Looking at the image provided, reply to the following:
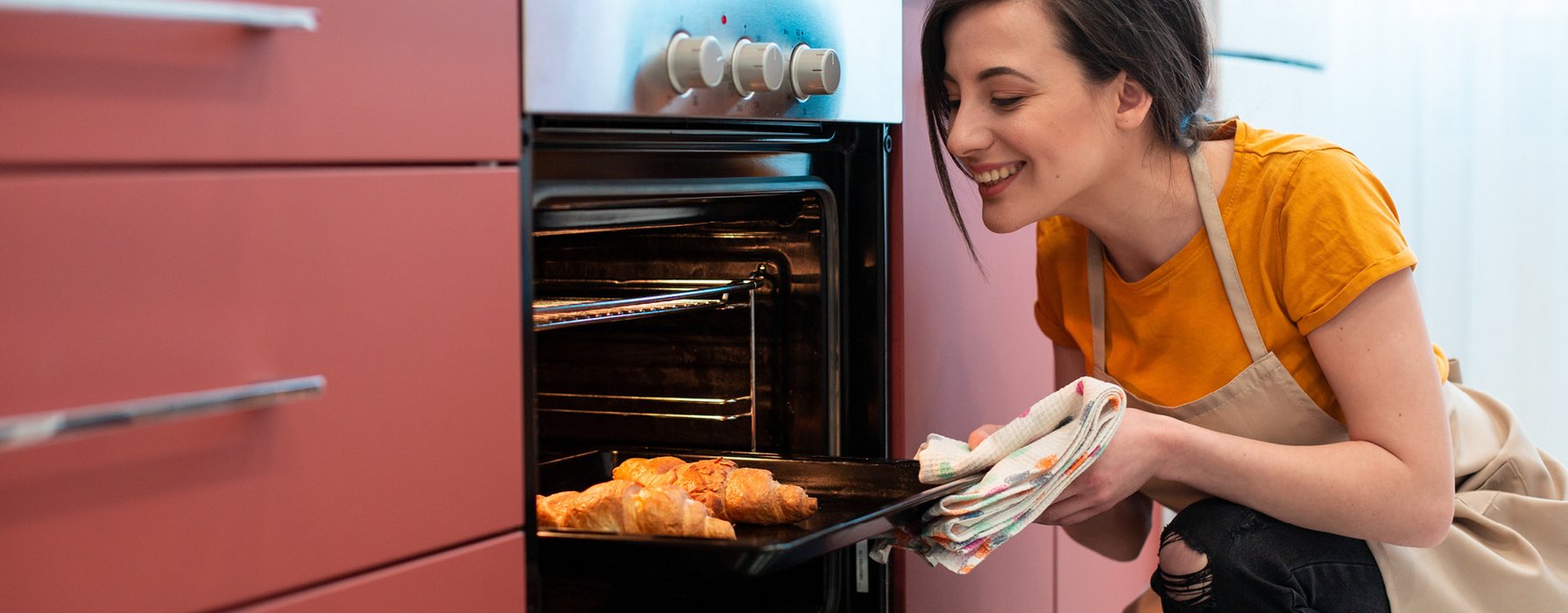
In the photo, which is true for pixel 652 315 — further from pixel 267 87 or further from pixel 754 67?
pixel 267 87

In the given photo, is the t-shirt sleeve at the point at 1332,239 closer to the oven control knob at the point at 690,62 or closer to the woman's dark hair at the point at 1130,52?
the woman's dark hair at the point at 1130,52

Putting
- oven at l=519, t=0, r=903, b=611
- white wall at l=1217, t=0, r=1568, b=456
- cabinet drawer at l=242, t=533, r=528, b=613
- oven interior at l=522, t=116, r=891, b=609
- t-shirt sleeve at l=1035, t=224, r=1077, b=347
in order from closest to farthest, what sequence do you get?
cabinet drawer at l=242, t=533, r=528, b=613, oven at l=519, t=0, r=903, b=611, oven interior at l=522, t=116, r=891, b=609, t-shirt sleeve at l=1035, t=224, r=1077, b=347, white wall at l=1217, t=0, r=1568, b=456

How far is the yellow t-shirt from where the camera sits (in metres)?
1.21

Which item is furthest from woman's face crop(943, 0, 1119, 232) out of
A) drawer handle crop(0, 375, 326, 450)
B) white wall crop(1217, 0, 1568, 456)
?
white wall crop(1217, 0, 1568, 456)

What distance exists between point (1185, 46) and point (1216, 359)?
30 centimetres

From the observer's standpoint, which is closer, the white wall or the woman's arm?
the woman's arm

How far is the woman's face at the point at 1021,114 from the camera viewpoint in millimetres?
1218

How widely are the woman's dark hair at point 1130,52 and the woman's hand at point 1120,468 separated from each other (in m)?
0.28

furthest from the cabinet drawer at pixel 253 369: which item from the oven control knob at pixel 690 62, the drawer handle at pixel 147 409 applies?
the oven control knob at pixel 690 62

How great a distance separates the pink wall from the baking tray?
0.18 m

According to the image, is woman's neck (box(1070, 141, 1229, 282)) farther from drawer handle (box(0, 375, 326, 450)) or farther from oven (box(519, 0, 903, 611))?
drawer handle (box(0, 375, 326, 450))

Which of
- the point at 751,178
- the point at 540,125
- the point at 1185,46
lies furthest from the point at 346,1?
the point at 1185,46

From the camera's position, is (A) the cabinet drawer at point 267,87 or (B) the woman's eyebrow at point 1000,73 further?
(B) the woman's eyebrow at point 1000,73

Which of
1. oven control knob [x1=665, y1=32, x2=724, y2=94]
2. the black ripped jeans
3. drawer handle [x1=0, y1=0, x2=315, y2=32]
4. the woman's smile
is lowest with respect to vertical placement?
the black ripped jeans
